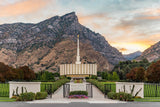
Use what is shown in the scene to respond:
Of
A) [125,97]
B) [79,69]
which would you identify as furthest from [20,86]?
[79,69]

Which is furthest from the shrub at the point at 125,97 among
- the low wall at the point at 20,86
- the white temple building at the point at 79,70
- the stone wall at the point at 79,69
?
the stone wall at the point at 79,69

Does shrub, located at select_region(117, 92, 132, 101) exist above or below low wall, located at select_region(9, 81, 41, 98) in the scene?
below

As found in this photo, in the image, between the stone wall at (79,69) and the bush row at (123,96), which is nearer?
the bush row at (123,96)

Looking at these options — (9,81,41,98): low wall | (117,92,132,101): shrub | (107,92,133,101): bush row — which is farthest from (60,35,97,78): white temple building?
(117,92,132,101): shrub

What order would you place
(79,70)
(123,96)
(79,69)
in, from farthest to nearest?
(79,70)
(79,69)
(123,96)

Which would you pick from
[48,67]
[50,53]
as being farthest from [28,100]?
[50,53]

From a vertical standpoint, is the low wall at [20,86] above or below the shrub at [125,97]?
above

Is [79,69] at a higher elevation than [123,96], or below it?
higher

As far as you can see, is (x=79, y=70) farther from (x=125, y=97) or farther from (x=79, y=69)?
(x=125, y=97)

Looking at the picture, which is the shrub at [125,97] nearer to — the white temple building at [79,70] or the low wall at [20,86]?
the low wall at [20,86]

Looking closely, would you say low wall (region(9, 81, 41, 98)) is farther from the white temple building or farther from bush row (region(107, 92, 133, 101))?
the white temple building

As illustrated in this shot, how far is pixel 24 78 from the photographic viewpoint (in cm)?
5944

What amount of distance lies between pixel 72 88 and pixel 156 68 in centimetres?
2430

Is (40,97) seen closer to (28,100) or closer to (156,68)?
(28,100)
